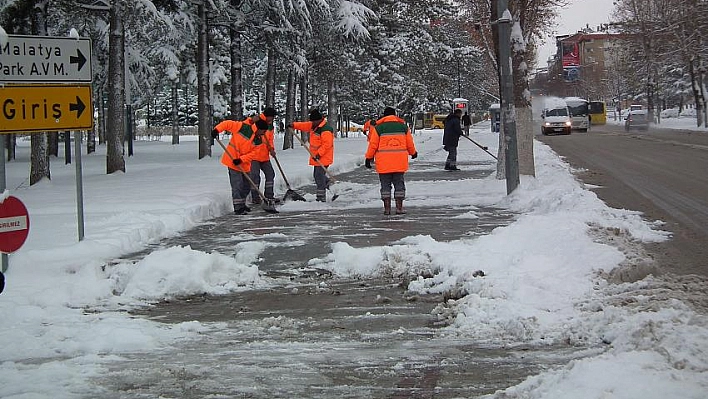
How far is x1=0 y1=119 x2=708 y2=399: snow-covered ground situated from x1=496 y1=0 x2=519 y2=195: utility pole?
4.35 ft

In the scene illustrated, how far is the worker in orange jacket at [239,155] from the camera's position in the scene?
14.9 meters

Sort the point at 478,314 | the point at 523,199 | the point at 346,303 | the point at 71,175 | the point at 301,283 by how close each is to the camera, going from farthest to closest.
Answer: the point at 71,175, the point at 523,199, the point at 301,283, the point at 346,303, the point at 478,314

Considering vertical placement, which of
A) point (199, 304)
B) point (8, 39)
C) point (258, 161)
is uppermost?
point (8, 39)

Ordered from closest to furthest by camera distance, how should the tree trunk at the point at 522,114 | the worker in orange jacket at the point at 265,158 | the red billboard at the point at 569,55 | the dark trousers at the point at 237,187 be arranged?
1. the dark trousers at the point at 237,187
2. the worker in orange jacket at the point at 265,158
3. the tree trunk at the point at 522,114
4. the red billboard at the point at 569,55

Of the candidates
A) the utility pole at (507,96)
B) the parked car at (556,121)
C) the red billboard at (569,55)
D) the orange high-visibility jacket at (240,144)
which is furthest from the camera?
the red billboard at (569,55)

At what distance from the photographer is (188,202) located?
49.5 ft

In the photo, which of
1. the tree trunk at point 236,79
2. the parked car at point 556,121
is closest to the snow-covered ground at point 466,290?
the tree trunk at point 236,79

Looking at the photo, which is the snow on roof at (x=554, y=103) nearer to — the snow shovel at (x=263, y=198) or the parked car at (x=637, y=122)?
the parked car at (x=637, y=122)

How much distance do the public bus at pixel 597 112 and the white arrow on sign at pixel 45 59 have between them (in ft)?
245

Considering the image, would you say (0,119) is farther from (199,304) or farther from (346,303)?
(346,303)

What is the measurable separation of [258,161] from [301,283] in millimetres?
7082

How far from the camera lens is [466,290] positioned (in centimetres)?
779

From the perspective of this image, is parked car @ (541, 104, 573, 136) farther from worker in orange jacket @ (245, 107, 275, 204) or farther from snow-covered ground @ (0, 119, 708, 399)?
snow-covered ground @ (0, 119, 708, 399)

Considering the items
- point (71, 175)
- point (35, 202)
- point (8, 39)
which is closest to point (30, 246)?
point (8, 39)
